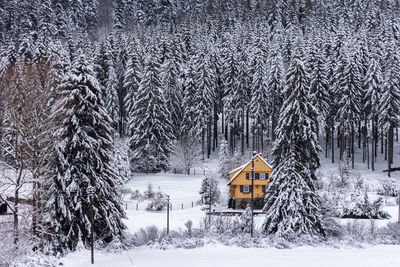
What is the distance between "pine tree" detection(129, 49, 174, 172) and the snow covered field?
29482mm

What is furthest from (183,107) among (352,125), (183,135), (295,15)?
(295,15)

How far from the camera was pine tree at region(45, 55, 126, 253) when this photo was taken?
2031 cm

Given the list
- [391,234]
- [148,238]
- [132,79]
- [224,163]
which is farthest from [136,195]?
[391,234]

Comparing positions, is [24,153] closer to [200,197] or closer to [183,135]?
[200,197]

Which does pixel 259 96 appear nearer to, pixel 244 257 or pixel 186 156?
pixel 186 156

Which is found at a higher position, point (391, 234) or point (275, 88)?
point (275, 88)

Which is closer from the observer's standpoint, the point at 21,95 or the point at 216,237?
the point at 21,95

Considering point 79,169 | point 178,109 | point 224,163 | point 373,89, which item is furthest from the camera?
point 178,109

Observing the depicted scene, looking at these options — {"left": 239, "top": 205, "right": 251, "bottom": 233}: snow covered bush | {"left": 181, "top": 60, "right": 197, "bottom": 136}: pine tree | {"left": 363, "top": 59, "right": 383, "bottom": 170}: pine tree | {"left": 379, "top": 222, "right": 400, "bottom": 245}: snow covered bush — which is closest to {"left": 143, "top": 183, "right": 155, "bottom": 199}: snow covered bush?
{"left": 181, "top": 60, "right": 197, "bottom": 136}: pine tree

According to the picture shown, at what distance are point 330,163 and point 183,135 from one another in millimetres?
21434

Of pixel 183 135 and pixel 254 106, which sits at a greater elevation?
pixel 254 106

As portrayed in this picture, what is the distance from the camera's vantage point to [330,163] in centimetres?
5572

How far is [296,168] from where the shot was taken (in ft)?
80.0

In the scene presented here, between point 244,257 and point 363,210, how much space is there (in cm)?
2067
